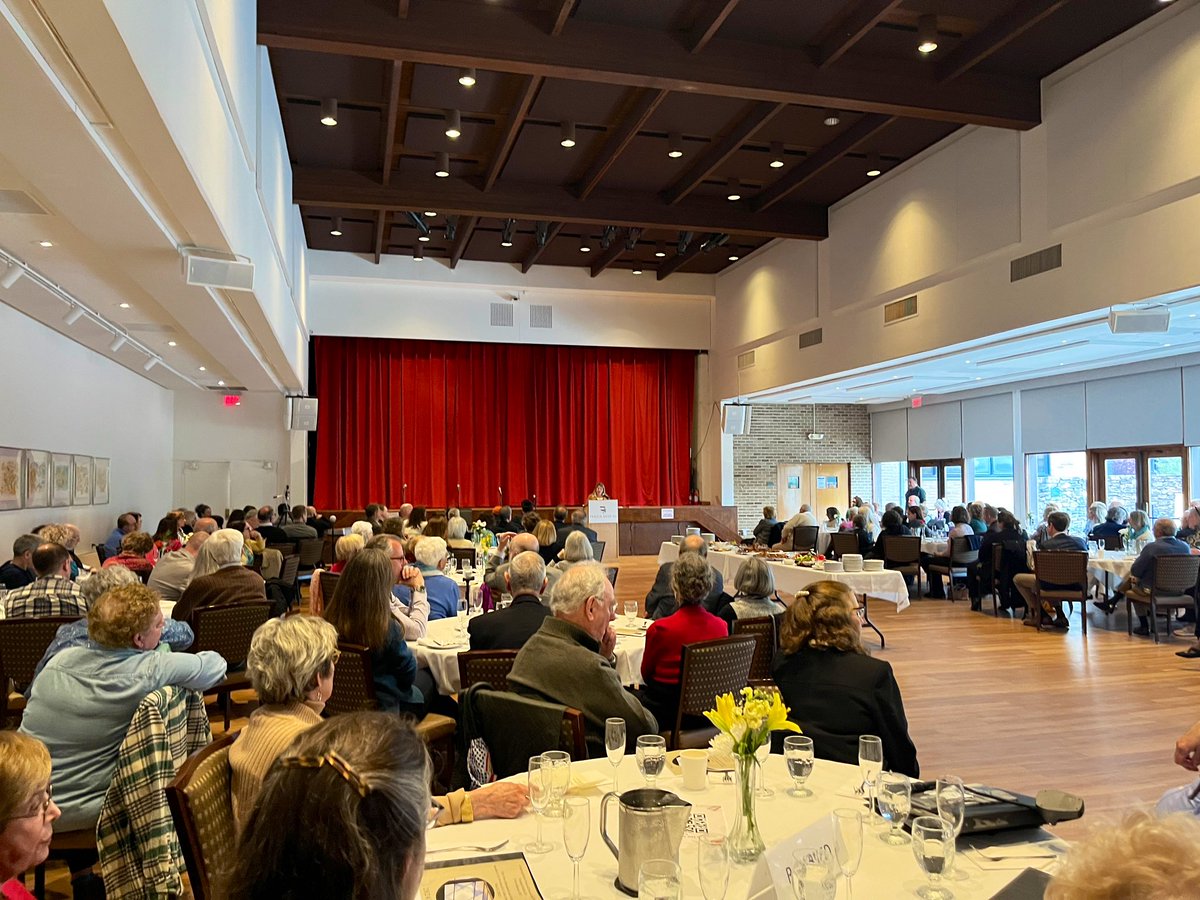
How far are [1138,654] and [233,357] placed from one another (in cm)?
1077

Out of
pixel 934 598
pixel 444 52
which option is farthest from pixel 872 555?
pixel 444 52

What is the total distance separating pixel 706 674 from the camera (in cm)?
409

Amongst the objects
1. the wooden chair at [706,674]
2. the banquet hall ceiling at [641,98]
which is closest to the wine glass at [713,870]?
the wooden chair at [706,674]

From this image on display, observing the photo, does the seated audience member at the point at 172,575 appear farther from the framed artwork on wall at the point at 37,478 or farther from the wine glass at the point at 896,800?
the wine glass at the point at 896,800

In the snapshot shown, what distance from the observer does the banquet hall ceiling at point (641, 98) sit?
24.7 ft

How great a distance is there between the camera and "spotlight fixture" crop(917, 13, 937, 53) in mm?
7699

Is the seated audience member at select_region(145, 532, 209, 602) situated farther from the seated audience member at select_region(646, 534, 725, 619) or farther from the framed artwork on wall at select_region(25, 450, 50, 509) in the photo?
the framed artwork on wall at select_region(25, 450, 50, 509)

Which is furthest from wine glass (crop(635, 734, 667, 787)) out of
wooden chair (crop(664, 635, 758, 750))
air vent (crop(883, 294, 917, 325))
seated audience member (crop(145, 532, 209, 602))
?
air vent (crop(883, 294, 917, 325))

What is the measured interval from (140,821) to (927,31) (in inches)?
319

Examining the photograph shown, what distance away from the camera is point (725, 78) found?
26.8 ft

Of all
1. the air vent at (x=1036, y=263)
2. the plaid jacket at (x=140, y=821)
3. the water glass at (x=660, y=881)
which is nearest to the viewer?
the water glass at (x=660, y=881)

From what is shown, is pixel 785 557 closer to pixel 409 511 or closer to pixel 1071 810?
pixel 409 511

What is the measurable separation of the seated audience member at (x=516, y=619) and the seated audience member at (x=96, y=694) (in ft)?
4.79

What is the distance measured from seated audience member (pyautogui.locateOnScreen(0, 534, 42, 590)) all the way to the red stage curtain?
1017 centimetres
